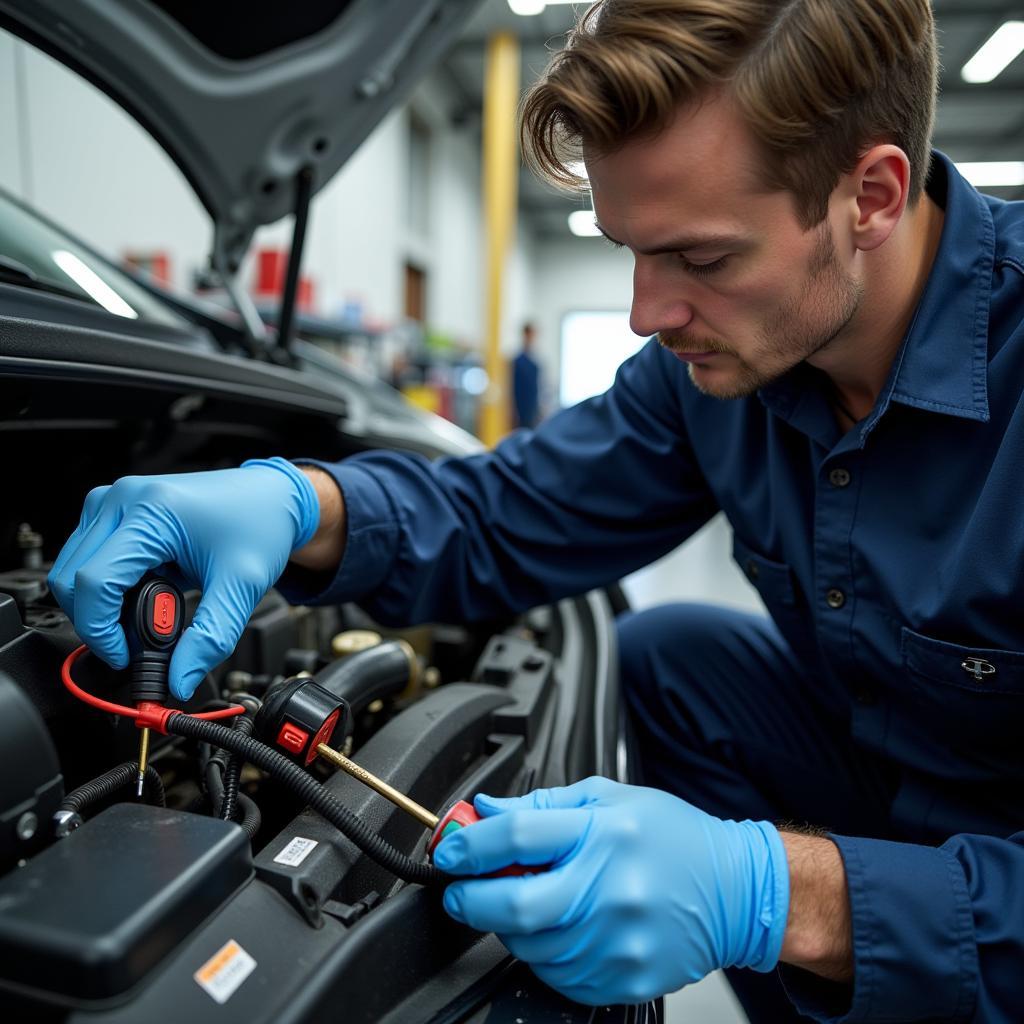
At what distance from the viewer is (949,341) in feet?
2.83

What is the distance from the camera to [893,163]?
31.8 inches

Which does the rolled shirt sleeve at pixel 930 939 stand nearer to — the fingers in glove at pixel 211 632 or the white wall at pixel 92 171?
the fingers in glove at pixel 211 632

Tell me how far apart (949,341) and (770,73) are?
34cm

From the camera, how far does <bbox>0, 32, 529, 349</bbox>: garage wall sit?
2.74 meters

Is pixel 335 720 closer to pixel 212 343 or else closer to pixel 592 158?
pixel 592 158

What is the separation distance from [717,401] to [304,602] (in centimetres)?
59

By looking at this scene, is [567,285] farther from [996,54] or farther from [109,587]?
[109,587]

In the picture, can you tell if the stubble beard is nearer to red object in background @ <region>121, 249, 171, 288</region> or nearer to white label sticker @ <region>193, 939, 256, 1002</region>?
white label sticker @ <region>193, 939, 256, 1002</region>

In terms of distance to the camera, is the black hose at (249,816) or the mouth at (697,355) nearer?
the black hose at (249,816)

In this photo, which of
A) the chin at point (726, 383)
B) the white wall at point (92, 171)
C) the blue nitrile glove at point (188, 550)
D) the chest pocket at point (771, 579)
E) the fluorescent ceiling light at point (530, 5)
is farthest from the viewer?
the fluorescent ceiling light at point (530, 5)

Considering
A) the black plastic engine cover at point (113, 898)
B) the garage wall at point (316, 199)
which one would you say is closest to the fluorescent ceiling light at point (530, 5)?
the garage wall at point (316, 199)

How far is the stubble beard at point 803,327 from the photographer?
82cm

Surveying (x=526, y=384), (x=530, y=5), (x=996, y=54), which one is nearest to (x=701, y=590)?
(x=526, y=384)

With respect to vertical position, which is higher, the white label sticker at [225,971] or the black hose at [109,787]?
the black hose at [109,787]
